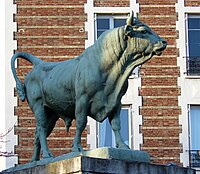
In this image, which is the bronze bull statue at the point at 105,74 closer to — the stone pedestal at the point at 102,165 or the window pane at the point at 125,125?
the stone pedestal at the point at 102,165

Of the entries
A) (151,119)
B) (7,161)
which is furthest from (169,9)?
(7,161)

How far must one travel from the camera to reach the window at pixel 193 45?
74.2 feet

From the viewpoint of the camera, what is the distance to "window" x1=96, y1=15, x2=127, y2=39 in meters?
22.6

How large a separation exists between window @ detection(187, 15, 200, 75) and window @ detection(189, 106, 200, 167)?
1124mm

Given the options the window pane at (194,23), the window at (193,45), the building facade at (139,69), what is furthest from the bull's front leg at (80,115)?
the window pane at (194,23)

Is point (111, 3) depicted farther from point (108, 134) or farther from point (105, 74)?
point (105, 74)

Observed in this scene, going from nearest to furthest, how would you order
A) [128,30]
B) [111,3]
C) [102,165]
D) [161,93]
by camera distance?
1. [102,165]
2. [128,30]
3. [161,93]
4. [111,3]

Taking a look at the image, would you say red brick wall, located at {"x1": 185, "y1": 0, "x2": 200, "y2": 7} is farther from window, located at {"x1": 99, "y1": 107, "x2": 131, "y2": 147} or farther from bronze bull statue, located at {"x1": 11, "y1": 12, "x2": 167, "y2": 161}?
bronze bull statue, located at {"x1": 11, "y1": 12, "x2": 167, "y2": 161}

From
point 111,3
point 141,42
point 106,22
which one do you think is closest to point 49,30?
point 106,22

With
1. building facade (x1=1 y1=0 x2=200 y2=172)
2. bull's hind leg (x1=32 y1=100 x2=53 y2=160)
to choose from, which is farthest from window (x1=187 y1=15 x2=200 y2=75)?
bull's hind leg (x1=32 y1=100 x2=53 y2=160)

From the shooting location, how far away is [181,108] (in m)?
22.2

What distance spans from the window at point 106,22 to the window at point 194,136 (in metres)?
3.22

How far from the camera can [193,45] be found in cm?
2286

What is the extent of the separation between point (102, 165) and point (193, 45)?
1349 centimetres
